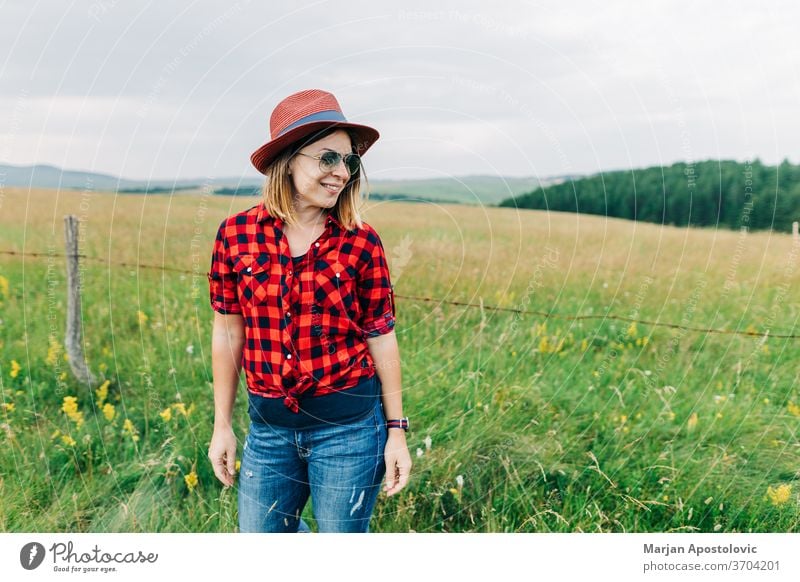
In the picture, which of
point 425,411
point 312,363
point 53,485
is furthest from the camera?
point 425,411

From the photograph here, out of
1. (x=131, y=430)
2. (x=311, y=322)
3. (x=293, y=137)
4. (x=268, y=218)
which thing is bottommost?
(x=131, y=430)

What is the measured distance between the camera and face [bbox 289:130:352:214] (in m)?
2.10

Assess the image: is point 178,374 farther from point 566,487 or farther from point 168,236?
point 566,487

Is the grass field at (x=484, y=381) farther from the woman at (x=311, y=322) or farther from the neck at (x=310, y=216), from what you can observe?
the neck at (x=310, y=216)

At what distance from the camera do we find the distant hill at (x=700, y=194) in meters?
3.89

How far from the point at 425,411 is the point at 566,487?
69 cm

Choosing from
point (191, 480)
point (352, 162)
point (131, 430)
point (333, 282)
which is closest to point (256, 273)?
point (333, 282)

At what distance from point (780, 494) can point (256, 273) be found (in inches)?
91.5

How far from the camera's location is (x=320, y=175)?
2098mm

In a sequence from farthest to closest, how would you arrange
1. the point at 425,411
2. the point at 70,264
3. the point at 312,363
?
the point at 70,264 < the point at 425,411 < the point at 312,363

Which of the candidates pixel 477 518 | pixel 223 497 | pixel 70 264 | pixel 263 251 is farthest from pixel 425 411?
pixel 70 264

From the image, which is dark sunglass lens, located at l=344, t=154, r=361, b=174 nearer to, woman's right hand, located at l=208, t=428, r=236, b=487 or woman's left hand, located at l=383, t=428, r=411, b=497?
woman's left hand, located at l=383, t=428, r=411, b=497

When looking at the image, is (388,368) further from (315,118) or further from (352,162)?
(315,118)

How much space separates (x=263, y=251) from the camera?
81.1 inches
